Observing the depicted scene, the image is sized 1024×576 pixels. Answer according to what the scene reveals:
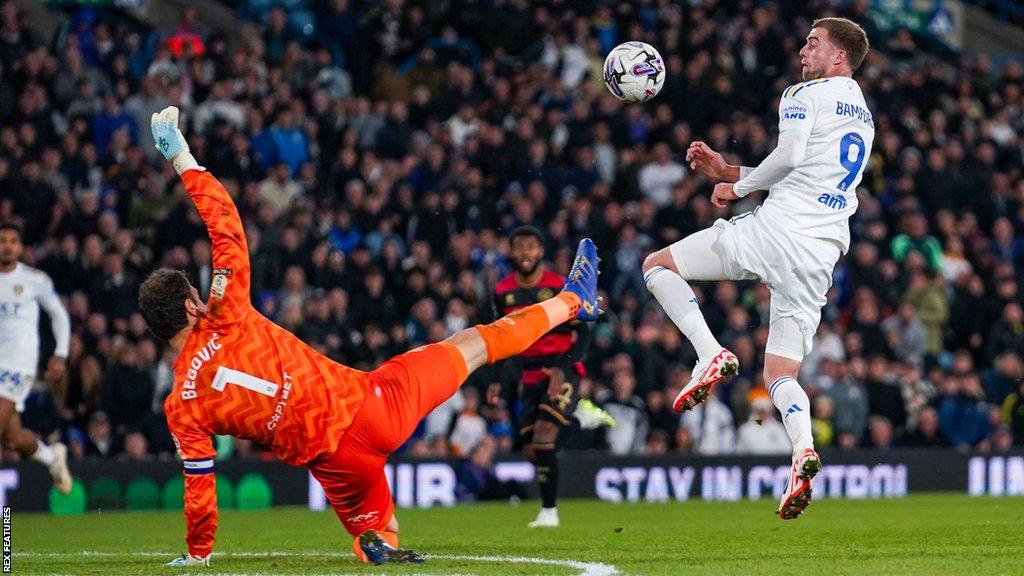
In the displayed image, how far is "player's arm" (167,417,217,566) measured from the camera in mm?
8414

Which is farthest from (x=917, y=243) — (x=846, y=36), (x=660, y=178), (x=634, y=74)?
(x=846, y=36)

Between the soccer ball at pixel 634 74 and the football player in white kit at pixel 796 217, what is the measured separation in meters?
1.07

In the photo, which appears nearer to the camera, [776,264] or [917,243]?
[776,264]

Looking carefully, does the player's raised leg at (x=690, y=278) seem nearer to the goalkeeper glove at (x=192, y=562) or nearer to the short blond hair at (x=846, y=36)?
the short blond hair at (x=846, y=36)

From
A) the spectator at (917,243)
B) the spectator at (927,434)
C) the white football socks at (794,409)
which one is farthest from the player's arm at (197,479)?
the spectator at (917,243)

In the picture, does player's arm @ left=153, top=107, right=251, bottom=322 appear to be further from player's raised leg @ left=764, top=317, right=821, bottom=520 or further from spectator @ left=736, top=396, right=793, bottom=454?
spectator @ left=736, top=396, right=793, bottom=454

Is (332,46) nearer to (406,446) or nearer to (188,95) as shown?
(188,95)

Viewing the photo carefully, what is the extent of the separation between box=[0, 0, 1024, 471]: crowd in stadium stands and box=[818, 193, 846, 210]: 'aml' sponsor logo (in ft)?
23.9

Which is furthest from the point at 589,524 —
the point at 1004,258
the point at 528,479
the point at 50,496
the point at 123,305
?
the point at 1004,258

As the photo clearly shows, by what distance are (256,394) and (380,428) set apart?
70 cm

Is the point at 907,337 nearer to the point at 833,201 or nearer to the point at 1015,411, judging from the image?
the point at 1015,411

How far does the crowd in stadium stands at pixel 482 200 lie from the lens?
58.7 feet

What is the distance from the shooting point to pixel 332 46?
2256 centimetres

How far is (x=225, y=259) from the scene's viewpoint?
844 cm
